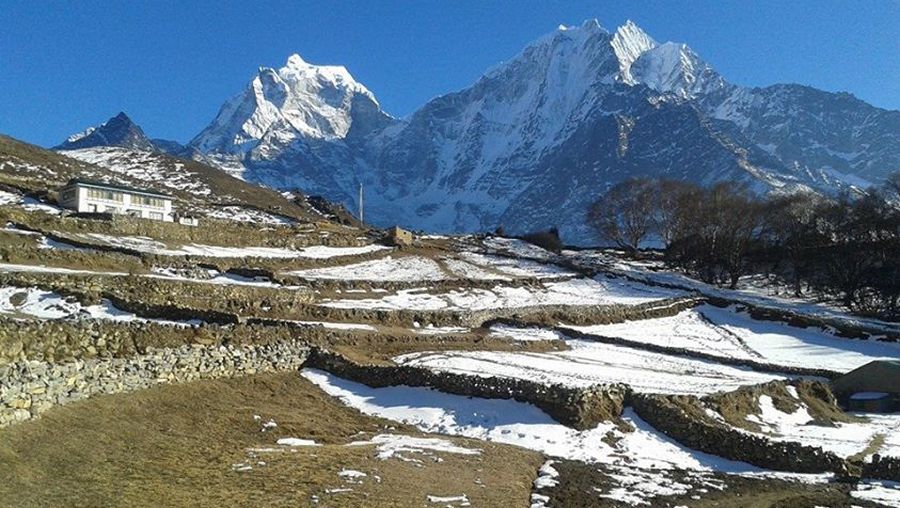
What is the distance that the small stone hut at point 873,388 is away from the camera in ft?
82.6

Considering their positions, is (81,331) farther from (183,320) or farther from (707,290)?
(707,290)

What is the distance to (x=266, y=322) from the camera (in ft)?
85.0

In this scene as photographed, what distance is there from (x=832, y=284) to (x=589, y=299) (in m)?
25.1

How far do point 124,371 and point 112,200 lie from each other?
211 ft

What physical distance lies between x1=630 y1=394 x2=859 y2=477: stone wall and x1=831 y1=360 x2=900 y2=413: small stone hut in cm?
1100

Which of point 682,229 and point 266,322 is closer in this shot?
point 266,322

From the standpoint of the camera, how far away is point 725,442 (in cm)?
1639

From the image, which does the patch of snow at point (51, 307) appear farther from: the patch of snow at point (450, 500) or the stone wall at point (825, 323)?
the stone wall at point (825, 323)

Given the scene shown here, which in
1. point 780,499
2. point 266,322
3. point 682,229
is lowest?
point 780,499

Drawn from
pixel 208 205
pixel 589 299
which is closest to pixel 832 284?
pixel 589 299

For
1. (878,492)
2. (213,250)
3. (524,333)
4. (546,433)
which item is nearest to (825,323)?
(524,333)

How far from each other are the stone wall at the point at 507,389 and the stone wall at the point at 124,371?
6.49 feet

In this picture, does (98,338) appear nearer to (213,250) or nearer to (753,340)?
(213,250)

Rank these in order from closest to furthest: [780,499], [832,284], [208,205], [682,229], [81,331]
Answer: [780,499], [81,331], [832,284], [682,229], [208,205]
